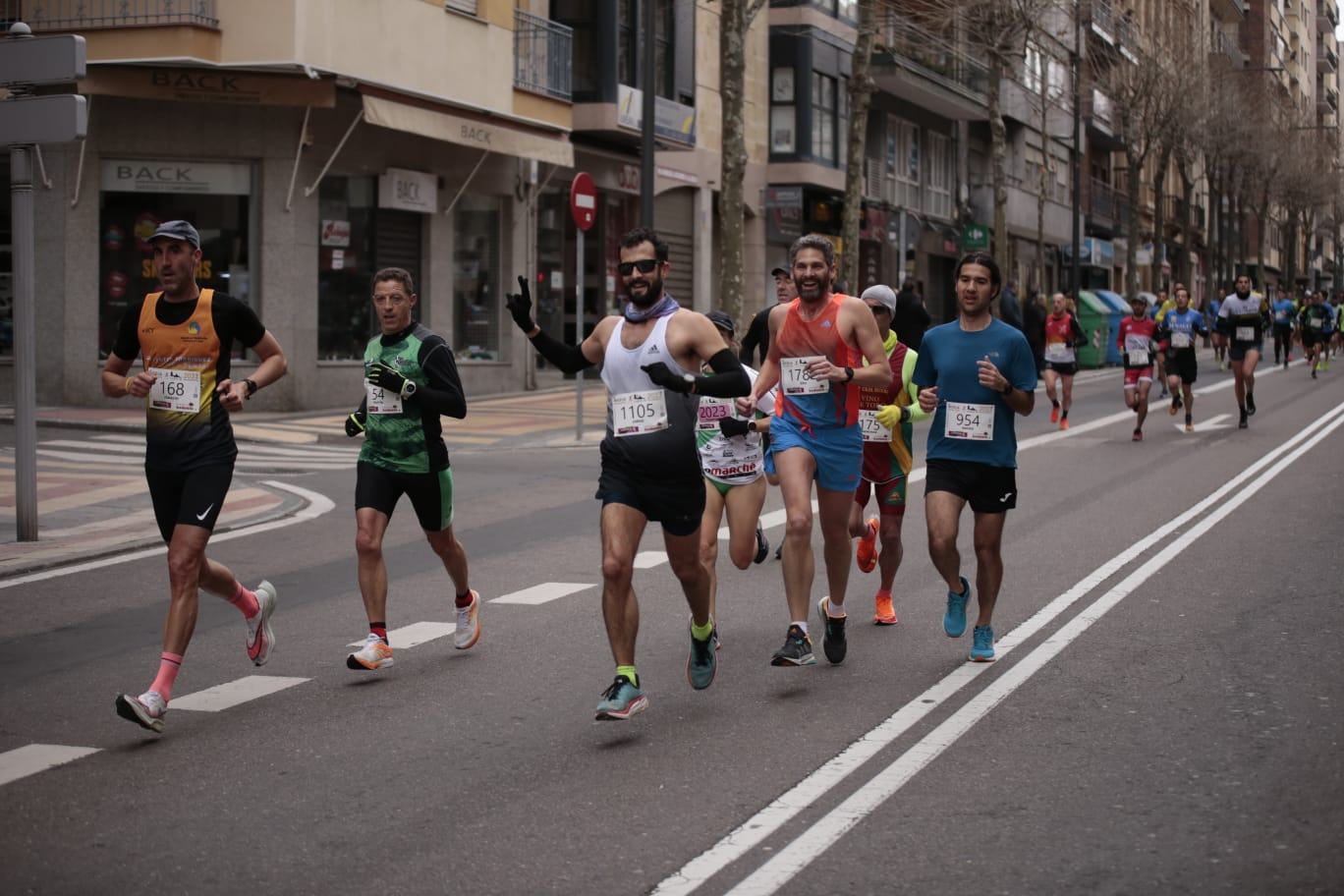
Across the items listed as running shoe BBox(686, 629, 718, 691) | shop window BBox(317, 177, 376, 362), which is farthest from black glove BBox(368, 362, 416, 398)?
shop window BBox(317, 177, 376, 362)

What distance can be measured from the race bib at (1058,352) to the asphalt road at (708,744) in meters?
12.9

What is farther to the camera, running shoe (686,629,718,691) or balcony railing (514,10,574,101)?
balcony railing (514,10,574,101)

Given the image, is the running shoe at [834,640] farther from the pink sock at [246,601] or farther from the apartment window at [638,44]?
the apartment window at [638,44]

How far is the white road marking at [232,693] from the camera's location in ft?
23.5

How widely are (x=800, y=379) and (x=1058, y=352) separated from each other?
670 inches

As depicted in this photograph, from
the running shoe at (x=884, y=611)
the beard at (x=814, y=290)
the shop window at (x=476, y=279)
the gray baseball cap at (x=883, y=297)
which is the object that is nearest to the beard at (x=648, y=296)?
the beard at (x=814, y=290)

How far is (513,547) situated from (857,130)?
19.2 m

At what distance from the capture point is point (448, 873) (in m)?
4.83

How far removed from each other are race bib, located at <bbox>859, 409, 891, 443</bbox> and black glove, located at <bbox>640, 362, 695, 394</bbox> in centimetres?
266

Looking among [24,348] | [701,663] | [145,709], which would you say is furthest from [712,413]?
[24,348]

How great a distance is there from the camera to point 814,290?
7730mm

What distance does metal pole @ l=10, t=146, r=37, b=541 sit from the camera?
11820 millimetres

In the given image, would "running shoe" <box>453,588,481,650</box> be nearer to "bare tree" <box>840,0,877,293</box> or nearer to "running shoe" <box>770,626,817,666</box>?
"running shoe" <box>770,626,817,666</box>

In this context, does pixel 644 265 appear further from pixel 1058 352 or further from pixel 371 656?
pixel 1058 352
